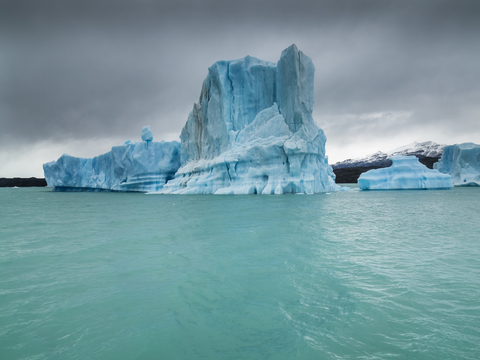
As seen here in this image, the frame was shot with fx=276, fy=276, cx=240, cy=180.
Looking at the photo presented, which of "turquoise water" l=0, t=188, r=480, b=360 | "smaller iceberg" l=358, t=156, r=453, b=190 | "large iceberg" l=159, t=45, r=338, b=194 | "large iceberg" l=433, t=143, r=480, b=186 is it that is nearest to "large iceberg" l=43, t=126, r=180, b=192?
"large iceberg" l=159, t=45, r=338, b=194

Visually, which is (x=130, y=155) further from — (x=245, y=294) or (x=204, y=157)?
(x=245, y=294)

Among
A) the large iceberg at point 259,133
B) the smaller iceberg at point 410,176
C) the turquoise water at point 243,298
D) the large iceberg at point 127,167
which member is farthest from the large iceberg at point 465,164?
the turquoise water at point 243,298

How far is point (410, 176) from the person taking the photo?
25.3 metres

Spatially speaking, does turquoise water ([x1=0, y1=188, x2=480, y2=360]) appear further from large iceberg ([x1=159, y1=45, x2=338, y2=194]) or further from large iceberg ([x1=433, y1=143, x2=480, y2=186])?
large iceberg ([x1=433, y1=143, x2=480, y2=186])

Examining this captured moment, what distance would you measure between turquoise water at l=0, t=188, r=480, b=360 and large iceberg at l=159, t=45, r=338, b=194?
14.4 metres

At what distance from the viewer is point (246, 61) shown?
2428cm

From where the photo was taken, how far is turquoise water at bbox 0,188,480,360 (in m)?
2.05

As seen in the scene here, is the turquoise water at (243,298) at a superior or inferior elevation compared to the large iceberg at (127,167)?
inferior

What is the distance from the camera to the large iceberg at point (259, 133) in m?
19.8

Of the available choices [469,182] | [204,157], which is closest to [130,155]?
[204,157]

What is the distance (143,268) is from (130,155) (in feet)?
96.2

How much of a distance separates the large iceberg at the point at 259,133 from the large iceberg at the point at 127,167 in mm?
5335

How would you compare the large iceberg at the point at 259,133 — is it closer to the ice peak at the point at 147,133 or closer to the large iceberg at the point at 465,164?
the ice peak at the point at 147,133

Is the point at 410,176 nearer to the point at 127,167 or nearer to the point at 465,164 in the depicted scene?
the point at 465,164
